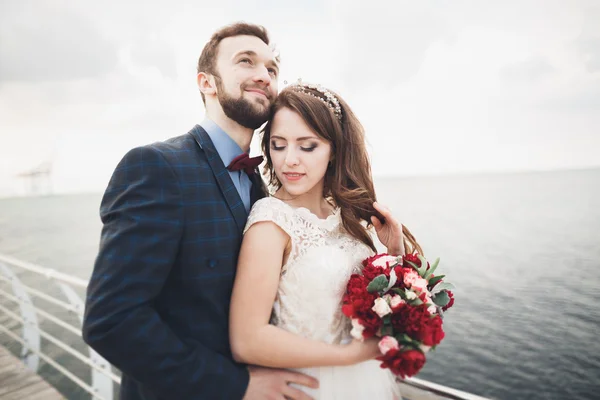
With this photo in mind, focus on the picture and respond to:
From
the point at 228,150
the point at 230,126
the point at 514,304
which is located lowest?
the point at 514,304

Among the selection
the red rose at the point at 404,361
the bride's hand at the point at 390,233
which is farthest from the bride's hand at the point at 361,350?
the bride's hand at the point at 390,233

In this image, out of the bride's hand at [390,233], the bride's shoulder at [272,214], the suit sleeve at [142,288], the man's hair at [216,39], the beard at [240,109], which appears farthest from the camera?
the bride's hand at [390,233]

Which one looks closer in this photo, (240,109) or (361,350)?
(361,350)

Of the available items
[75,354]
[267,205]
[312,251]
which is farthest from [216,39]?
[75,354]

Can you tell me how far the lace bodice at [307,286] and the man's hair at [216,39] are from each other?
A: 89 centimetres

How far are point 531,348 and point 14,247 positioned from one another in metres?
53.3

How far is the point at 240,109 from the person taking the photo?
6.08ft

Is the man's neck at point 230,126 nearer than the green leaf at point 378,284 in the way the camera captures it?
No

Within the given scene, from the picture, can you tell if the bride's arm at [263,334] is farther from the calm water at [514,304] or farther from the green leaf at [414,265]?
the calm water at [514,304]

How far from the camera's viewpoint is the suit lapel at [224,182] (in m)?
1.61

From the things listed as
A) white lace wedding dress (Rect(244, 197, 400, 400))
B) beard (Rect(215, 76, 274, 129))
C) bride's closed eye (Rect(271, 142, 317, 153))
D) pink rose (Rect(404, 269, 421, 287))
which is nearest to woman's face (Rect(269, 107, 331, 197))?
bride's closed eye (Rect(271, 142, 317, 153))

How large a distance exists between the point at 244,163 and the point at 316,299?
75cm

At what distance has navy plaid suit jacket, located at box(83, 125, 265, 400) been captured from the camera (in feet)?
4.11

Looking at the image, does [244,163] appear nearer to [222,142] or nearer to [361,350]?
[222,142]
